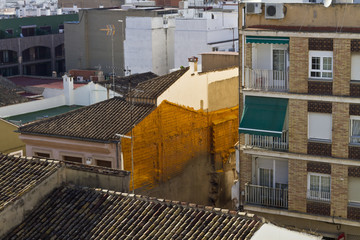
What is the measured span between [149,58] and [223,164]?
2183 centimetres

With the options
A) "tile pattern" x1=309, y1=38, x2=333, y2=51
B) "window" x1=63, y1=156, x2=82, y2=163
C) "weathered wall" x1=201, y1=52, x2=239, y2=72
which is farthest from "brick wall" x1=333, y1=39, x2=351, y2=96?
"weathered wall" x1=201, y1=52, x2=239, y2=72

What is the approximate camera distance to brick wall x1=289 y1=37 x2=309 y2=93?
2789cm

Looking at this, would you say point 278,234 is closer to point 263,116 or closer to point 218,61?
point 263,116

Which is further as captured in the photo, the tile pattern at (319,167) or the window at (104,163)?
the window at (104,163)

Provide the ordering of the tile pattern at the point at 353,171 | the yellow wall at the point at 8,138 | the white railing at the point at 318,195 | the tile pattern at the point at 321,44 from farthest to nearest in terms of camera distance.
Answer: the yellow wall at the point at 8,138
the white railing at the point at 318,195
the tile pattern at the point at 353,171
the tile pattern at the point at 321,44

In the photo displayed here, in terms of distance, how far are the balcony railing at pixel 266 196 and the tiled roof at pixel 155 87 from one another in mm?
5546

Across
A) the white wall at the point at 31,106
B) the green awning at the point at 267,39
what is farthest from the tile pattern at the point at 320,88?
the white wall at the point at 31,106

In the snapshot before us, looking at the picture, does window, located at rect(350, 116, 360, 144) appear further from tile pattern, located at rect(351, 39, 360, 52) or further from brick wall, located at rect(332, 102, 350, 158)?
tile pattern, located at rect(351, 39, 360, 52)

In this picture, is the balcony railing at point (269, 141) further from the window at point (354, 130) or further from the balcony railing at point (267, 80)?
the window at point (354, 130)

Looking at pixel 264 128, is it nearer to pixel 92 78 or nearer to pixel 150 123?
pixel 150 123

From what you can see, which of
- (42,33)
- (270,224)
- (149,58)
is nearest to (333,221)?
(270,224)

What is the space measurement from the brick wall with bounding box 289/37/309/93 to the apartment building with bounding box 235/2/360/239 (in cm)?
4

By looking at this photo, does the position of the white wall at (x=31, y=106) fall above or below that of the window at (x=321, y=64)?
below

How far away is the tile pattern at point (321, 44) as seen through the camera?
27391 millimetres
